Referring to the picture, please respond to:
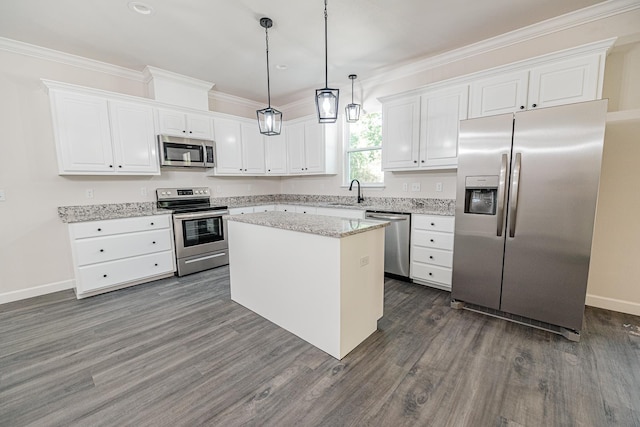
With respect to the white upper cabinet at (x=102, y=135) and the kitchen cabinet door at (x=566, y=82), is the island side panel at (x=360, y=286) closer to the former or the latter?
the kitchen cabinet door at (x=566, y=82)

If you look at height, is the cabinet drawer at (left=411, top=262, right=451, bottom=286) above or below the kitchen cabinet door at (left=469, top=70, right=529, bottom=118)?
below

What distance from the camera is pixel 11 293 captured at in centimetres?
310

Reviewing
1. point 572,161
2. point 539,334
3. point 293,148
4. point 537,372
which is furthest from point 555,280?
point 293,148

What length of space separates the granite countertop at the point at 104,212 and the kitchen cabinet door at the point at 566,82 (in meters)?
4.53

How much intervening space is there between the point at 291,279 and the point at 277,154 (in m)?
3.39

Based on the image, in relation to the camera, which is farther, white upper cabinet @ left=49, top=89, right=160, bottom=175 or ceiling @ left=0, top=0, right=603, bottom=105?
white upper cabinet @ left=49, top=89, right=160, bottom=175

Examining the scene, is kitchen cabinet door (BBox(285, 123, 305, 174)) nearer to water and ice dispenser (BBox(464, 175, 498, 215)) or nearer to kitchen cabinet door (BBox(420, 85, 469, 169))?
kitchen cabinet door (BBox(420, 85, 469, 169))

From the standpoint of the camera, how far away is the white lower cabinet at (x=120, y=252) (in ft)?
10.2

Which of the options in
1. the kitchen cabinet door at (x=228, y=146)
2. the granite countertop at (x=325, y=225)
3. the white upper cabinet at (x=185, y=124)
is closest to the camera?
the granite countertop at (x=325, y=225)

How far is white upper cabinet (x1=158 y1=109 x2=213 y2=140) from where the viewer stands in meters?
3.84

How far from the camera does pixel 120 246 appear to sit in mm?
3373

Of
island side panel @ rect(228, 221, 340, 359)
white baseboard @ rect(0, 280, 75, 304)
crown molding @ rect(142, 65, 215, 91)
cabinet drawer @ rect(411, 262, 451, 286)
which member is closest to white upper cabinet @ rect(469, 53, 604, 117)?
cabinet drawer @ rect(411, 262, 451, 286)

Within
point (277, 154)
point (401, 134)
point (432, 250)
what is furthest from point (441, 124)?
point (277, 154)

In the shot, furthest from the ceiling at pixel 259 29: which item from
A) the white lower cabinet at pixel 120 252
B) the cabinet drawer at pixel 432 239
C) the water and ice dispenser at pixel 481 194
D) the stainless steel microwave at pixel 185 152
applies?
the cabinet drawer at pixel 432 239
